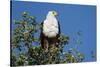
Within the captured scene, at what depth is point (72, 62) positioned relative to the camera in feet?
7.16

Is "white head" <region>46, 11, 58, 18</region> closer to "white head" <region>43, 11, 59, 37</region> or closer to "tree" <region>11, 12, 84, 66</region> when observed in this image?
"white head" <region>43, 11, 59, 37</region>

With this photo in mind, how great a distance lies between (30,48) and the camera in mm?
2062

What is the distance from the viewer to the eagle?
2.11m

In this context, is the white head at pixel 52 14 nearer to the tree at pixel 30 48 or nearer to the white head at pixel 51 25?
the white head at pixel 51 25

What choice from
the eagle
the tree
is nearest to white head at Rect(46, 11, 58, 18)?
the eagle

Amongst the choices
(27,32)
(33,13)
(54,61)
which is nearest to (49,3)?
(33,13)

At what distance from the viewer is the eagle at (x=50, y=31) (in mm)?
2107

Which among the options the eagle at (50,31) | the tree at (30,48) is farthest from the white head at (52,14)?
the tree at (30,48)

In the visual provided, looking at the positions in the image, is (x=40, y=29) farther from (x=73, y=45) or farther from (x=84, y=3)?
(x=84, y=3)

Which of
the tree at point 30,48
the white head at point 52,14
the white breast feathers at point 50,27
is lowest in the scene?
the tree at point 30,48

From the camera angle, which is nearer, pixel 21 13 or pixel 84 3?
pixel 21 13

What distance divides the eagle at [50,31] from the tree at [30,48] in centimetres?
Result: 4

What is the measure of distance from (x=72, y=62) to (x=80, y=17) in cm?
42

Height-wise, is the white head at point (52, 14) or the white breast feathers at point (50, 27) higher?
the white head at point (52, 14)
